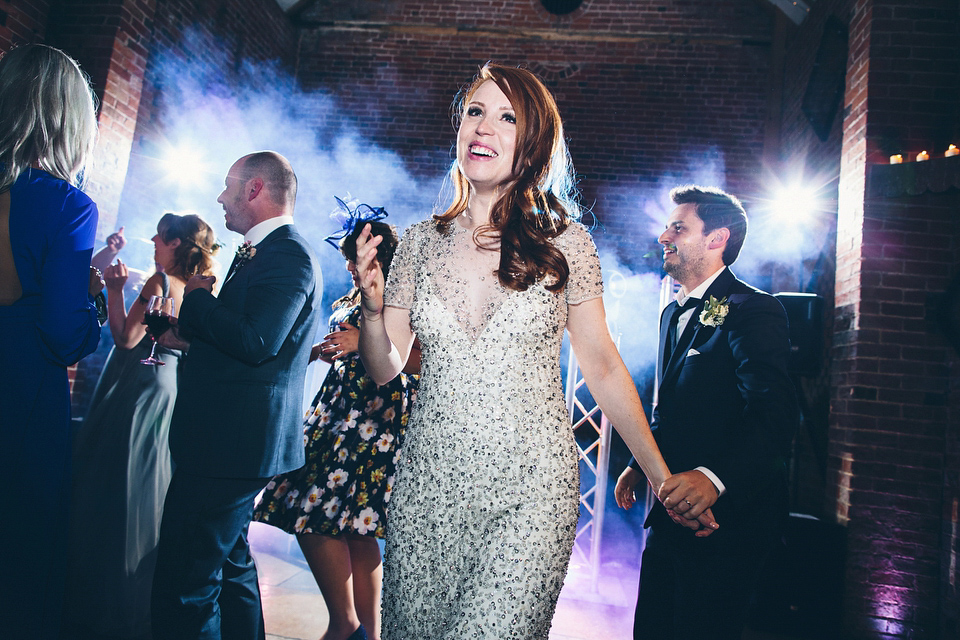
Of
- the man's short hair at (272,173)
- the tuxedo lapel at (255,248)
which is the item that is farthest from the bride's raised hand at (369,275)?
the man's short hair at (272,173)

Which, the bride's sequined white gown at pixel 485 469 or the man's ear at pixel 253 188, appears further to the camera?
the man's ear at pixel 253 188

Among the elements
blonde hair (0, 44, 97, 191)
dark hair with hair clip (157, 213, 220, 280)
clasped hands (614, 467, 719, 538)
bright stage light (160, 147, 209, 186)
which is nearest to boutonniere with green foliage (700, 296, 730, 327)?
clasped hands (614, 467, 719, 538)

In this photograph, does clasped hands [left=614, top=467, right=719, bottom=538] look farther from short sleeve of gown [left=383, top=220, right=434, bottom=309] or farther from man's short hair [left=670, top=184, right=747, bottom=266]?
man's short hair [left=670, top=184, right=747, bottom=266]

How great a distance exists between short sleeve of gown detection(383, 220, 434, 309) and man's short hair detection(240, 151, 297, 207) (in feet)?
→ 2.37

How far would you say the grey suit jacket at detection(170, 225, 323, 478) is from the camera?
5.71ft

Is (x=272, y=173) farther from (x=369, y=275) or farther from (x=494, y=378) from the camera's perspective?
(x=494, y=378)

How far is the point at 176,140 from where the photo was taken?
16.2 feet

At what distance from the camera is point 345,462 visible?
2.48 meters

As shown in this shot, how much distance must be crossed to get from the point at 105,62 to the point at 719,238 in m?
4.32

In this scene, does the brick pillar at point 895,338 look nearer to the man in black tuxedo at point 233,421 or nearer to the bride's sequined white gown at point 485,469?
the bride's sequined white gown at point 485,469

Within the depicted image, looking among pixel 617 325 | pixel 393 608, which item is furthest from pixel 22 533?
pixel 617 325

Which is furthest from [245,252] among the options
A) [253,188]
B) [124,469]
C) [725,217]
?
[725,217]

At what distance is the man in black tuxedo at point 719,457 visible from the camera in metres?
1.68

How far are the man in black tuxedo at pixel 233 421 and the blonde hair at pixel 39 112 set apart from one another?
52 cm
